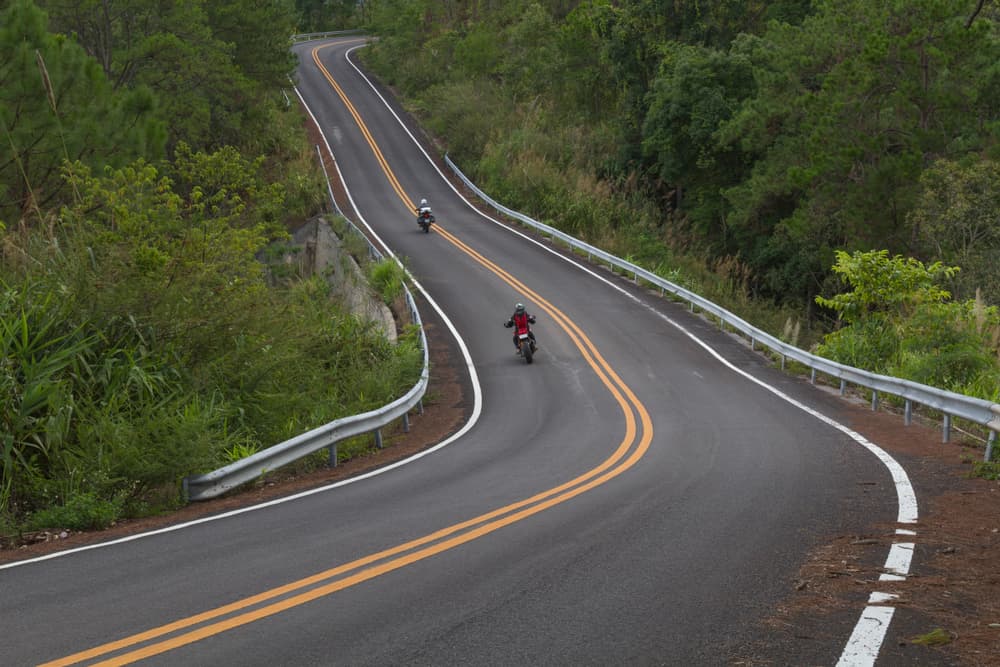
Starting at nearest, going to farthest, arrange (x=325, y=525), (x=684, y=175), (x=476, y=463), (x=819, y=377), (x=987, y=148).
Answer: (x=325, y=525) < (x=476, y=463) < (x=819, y=377) < (x=987, y=148) < (x=684, y=175)

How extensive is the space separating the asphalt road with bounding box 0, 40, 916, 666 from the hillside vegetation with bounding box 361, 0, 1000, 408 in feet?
10.7

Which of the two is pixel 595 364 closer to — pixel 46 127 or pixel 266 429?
pixel 266 429

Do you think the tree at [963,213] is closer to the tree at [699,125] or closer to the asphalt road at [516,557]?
the tree at [699,125]

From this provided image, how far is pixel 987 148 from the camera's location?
101 ft

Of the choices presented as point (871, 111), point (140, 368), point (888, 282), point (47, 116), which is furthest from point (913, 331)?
point (871, 111)

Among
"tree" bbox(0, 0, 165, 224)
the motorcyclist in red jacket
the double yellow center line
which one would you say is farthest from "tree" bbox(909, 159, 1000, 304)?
"tree" bbox(0, 0, 165, 224)

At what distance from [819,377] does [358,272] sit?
1838cm

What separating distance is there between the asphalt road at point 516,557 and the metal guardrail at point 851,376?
90 centimetres

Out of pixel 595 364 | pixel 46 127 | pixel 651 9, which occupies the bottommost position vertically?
pixel 595 364

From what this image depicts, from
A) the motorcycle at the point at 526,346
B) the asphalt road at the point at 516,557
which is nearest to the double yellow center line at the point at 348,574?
the asphalt road at the point at 516,557

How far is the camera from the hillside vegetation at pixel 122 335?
34.7 ft

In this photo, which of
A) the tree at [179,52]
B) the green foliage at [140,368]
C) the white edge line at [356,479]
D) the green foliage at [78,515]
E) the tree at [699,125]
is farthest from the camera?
the tree at [699,125]

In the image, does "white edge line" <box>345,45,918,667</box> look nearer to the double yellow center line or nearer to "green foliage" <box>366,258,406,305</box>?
the double yellow center line

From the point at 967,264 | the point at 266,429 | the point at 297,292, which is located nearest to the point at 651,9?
the point at 967,264
